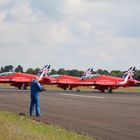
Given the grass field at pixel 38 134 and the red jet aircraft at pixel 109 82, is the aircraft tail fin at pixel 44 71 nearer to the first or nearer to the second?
the red jet aircraft at pixel 109 82

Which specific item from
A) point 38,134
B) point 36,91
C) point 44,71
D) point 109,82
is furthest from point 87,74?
point 38,134

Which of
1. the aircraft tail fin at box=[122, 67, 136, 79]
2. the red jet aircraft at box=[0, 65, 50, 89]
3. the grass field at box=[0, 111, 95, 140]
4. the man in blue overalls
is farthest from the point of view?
the red jet aircraft at box=[0, 65, 50, 89]

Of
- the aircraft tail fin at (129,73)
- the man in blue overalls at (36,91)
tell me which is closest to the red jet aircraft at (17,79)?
the aircraft tail fin at (129,73)

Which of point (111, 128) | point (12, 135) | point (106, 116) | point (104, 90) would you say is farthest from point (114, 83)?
point (12, 135)

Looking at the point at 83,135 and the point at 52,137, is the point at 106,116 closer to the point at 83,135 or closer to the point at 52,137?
the point at 83,135

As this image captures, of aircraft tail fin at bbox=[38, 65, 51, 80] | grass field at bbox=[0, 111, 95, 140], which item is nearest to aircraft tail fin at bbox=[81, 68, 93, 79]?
aircraft tail fin at bbox=[38, 65, 51, 80]

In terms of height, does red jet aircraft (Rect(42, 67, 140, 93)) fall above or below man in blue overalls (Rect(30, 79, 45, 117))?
above

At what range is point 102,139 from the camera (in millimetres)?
17188

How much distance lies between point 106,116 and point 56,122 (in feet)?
12.5

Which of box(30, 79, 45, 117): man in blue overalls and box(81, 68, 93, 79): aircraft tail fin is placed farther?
box(81, 68, 93, 79): aircraft tail fin

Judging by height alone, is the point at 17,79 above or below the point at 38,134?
above

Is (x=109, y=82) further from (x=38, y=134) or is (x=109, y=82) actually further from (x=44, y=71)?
(x=38, y=134)

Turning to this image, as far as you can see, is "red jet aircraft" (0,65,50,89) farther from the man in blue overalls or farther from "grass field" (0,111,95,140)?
"grass field" (0,111,95,140)

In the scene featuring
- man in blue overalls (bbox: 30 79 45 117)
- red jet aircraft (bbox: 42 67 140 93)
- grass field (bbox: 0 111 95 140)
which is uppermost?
red jet aircraft (bbox: 42 67 140 93)
